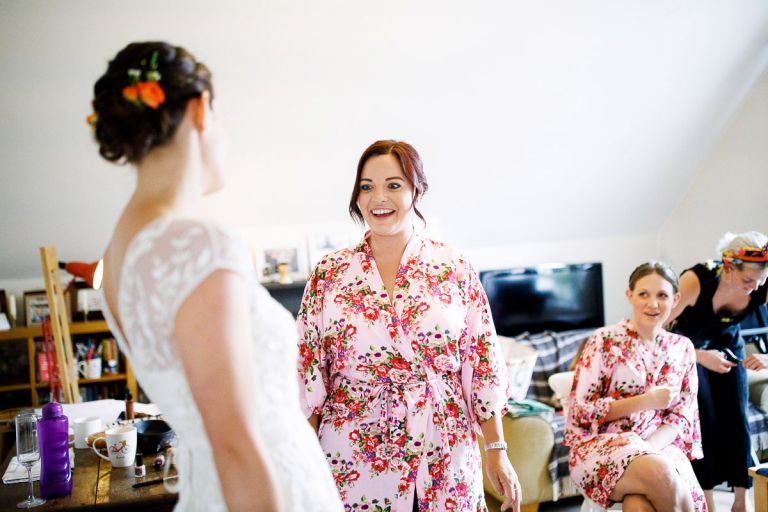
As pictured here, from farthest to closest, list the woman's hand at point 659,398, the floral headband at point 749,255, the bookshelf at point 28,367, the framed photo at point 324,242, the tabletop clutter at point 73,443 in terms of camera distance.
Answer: the framed photo at point 324,242 → the bookshelf at point 28,367 → the floral headband at point 749,255 → the woman's hand at point 659,398 → the tabletop clutter at point 73,443

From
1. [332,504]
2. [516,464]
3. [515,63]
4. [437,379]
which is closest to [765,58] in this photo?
[515,63]

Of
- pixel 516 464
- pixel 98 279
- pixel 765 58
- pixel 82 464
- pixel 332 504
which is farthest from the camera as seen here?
pixel 765 58

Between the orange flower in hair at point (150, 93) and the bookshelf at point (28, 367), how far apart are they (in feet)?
11.1

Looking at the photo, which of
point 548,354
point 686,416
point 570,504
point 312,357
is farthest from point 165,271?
point 548,354

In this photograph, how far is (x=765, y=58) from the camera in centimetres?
438

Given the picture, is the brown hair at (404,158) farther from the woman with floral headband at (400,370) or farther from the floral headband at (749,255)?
the floral headband at (749,255)

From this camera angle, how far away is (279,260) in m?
4.33

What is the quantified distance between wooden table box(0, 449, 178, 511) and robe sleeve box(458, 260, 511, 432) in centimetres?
78

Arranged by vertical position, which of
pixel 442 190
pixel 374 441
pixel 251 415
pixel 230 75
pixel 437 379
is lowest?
pixel 374 441

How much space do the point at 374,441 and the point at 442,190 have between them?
9.92 feet

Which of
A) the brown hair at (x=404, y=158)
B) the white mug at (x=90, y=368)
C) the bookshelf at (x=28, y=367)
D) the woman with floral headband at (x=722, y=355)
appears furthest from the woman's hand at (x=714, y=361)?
the white mug at (x=90, y=368)

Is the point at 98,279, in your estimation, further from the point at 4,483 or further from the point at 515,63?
the point at 515,63

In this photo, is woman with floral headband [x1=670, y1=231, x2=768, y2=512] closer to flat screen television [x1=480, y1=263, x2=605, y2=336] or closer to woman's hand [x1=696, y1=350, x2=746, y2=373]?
woman's hand [x1=696, y1=350, x2=746, y2=373]

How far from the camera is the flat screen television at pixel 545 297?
4.73 meters
